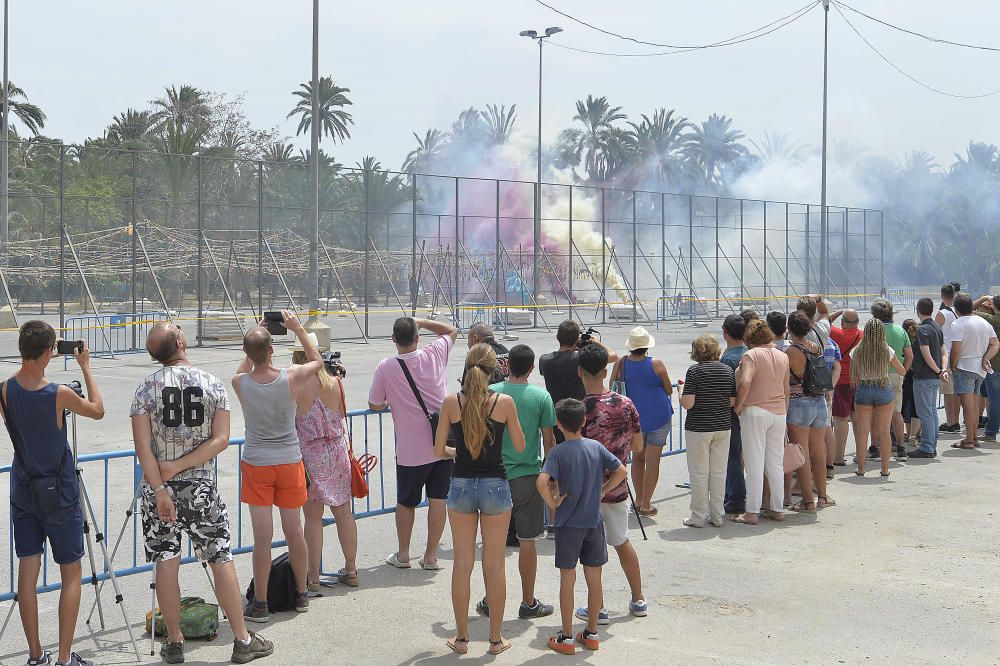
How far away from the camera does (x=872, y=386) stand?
35.2 feet

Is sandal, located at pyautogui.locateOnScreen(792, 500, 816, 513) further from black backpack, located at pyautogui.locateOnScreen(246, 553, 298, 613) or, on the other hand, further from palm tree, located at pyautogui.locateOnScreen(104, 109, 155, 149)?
palm tree, located at pyautogui.locateOnScreen(104, 109, 155, 149)

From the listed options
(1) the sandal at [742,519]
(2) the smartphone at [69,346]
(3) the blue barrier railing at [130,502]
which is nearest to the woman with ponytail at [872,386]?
(3) the blue barrier railing at [130,502]

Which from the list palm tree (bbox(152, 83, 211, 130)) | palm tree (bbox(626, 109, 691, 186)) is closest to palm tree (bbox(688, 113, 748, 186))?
palm tree (bbox(626, 109, 691, 186))

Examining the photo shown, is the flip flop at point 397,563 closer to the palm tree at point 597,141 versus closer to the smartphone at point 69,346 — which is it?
the smartphone at point 69,346

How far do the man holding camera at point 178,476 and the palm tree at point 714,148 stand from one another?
290 ft

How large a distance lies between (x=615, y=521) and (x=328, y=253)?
3140cm

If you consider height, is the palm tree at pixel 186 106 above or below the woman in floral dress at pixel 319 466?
above

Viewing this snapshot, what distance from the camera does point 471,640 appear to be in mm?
6086

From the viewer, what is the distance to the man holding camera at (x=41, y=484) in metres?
5.43

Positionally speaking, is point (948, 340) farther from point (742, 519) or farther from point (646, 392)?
point (646, 392)

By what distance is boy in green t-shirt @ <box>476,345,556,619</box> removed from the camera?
6246 mm

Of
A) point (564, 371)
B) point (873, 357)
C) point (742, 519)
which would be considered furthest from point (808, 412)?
point (564, 371)

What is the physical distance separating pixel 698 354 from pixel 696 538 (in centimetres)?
143

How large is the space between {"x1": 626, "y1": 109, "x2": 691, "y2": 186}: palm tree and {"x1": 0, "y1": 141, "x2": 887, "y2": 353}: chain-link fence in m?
5.05
